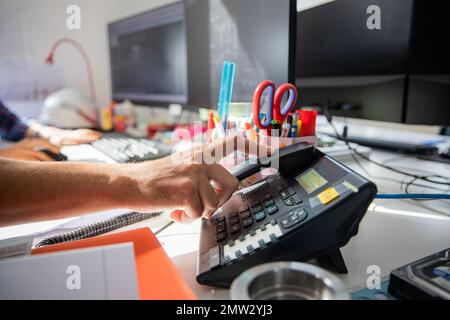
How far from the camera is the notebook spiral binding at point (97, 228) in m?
0.50

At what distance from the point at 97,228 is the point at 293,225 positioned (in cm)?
32

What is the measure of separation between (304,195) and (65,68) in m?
1.85

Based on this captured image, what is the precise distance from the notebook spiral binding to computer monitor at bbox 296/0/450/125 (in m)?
0.67

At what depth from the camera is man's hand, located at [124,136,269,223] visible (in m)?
0.45

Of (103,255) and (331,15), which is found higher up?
(331,15)

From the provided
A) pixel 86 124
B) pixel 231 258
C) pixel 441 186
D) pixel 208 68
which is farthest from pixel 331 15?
pixel 86 124

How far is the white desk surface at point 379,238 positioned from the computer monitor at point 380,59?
26 cm

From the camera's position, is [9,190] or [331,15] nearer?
[9,190]

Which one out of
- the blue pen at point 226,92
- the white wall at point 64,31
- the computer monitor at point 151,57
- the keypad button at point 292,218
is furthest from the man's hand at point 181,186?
the white wall at point 64,31

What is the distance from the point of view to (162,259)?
0.41m

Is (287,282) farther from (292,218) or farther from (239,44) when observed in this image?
(239,44)

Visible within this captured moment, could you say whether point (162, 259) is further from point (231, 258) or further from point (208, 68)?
point (208, 68)

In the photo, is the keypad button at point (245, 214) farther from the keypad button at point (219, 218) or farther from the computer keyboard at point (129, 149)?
the computer keyboard at point (129, 149)
